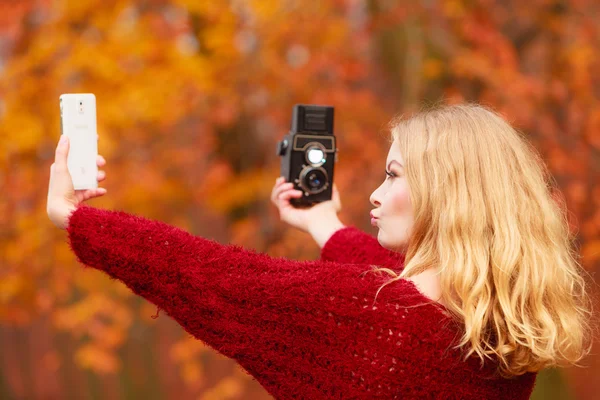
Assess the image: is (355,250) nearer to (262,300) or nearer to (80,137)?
(262,300)

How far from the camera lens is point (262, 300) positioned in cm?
187

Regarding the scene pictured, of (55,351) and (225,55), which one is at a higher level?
(225,55)

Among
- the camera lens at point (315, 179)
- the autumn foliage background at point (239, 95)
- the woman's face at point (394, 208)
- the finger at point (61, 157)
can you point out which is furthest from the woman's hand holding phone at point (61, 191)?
the autumn foliage background at point (239, 95)

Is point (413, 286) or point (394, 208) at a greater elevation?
point (394, 208)

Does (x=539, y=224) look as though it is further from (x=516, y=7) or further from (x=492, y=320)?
(x=516, y=7)

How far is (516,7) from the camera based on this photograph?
270 inches

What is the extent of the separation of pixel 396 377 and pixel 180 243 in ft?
1.91

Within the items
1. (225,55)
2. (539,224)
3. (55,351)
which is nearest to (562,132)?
(225,55)

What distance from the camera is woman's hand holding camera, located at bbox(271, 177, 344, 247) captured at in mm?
2709

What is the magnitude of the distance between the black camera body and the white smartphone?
0.76 m

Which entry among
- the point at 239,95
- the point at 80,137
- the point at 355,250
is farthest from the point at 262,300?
the point at 239,95

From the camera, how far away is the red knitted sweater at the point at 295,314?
5.95 ft

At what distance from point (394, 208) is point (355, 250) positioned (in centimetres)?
66

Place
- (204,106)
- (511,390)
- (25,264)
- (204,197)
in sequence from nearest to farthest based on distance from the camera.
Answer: (511,390) → (25,264) → (204,106) → (204,197)
